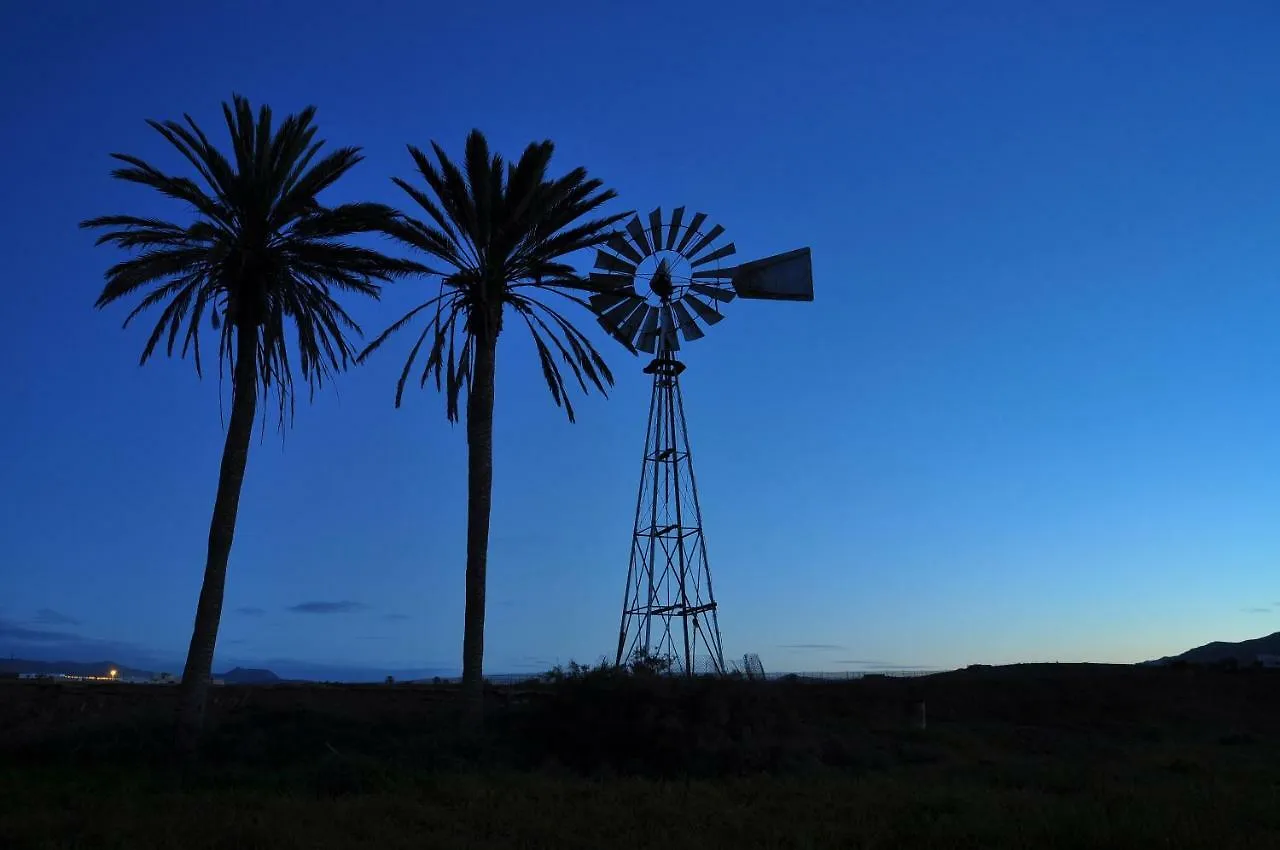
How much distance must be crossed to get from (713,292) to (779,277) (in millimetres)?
2151

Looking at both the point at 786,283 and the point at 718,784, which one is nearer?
the point at 718,784

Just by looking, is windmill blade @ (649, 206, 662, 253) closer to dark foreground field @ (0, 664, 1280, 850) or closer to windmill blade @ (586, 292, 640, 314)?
windmill blade @ (586, 292, 640, 314)

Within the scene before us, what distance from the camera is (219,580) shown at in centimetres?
2166

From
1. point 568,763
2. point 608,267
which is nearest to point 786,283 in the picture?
point 608,267

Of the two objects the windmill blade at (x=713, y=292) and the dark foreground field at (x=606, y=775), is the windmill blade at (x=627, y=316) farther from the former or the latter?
the dark foreground field at (x=606, y=775)

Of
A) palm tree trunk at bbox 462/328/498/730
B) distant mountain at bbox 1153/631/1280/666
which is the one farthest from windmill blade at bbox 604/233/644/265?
distant mountain at bbox 1153/631/1280/666

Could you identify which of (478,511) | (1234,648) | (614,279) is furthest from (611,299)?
(1234,648)

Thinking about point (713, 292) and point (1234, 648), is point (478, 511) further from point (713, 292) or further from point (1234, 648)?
point (1234, 648)

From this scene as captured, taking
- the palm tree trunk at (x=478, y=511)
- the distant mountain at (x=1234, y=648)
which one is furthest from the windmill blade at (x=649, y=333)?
the distant mountain at (x=1234, y=648)

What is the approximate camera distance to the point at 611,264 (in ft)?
104

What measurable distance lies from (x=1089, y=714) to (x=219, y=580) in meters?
32.5

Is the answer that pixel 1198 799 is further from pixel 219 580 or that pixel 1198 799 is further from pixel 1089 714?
pixel 1089 714

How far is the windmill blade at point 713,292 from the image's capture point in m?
31.8

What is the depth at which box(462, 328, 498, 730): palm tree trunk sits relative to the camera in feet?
72.3
